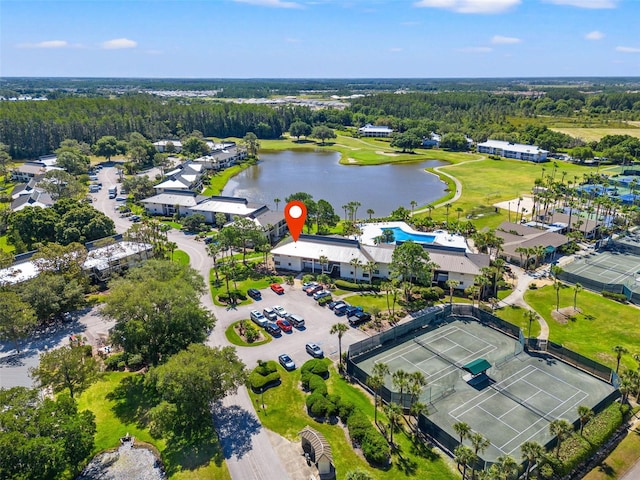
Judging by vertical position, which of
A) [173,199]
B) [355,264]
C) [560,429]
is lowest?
[560,429]

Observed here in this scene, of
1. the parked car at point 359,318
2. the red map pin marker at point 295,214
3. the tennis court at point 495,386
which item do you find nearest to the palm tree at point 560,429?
the tennis court at point 495,386

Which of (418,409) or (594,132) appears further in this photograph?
(594,132)

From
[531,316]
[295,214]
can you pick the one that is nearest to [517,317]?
[531,316]

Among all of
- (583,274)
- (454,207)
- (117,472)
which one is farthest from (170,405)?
(454,207)

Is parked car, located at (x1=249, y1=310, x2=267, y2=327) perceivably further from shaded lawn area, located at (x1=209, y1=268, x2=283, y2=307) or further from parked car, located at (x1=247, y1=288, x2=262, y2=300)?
shaded lawn area, located at (x1=209, y1=268, x2=283, y2=307)

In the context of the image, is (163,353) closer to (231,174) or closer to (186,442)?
(186,442)

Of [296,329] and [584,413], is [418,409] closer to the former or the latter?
[584,413]

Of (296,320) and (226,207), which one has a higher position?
(226,207)

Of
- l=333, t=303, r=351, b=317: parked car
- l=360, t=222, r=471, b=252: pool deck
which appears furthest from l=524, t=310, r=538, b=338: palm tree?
l=333, t=303, r=351, b=317: parked car
